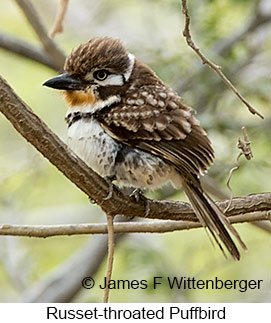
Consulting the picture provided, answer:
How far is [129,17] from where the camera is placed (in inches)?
245

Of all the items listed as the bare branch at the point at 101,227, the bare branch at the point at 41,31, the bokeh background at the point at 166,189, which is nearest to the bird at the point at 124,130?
the bare branch at the point at 101,227

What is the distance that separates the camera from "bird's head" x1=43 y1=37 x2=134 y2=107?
3.12 metres

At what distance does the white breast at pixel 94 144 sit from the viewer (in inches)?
122

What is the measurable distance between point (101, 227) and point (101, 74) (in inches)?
21.9

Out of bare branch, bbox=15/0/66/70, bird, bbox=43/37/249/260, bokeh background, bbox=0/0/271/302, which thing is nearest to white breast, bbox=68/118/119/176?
bird, bbox=43/37/249/260

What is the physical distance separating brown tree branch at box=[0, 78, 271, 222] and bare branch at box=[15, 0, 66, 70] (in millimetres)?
1456

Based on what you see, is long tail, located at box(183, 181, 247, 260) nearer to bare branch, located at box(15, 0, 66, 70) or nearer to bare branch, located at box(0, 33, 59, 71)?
bare branch, located at box(15, 0, 66, 70)

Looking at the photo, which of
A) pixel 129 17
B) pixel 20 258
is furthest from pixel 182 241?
pixel 129 17

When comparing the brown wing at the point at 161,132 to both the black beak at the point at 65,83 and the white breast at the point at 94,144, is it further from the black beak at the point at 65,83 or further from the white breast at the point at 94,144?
the black beak at the point at 65,83

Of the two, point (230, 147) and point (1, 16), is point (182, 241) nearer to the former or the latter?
point (230, 147)

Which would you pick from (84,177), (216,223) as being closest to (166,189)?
(216,223)
